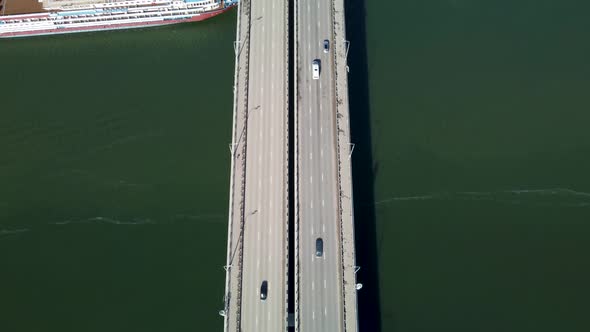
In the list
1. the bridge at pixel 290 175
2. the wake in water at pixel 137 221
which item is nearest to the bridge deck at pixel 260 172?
the bridge at pixel 290 175

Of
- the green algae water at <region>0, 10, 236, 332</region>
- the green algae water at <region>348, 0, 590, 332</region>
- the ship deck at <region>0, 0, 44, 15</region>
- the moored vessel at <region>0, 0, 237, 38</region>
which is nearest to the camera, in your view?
the green algae water at <region>348, 0, 590, 332</region>

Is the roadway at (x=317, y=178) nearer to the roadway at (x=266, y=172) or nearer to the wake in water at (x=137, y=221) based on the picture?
the roadway at (x=266, y=172)

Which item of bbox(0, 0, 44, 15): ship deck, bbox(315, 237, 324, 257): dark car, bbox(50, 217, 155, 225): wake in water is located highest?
bbox(0, 0, 44, 15): ship deck

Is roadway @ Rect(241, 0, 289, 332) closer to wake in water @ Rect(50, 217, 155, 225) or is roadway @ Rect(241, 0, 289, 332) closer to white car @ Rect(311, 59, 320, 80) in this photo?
white car @ Rect(311, 59, 320, 80)

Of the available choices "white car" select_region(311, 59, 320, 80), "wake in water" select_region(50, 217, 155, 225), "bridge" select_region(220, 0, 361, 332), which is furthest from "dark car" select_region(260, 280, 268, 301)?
"white car" select_region(311, 59, 320, 80)

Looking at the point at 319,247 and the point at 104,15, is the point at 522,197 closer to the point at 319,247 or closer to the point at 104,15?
the point at 319,247

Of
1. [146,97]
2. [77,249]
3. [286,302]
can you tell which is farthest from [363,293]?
[146,97]
